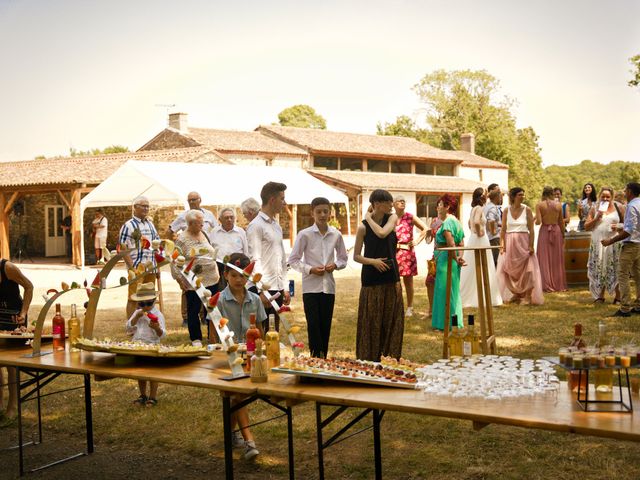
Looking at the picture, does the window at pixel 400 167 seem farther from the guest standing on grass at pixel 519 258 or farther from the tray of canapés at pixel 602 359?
the tray of canapés at pixel 602 359

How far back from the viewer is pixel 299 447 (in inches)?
184

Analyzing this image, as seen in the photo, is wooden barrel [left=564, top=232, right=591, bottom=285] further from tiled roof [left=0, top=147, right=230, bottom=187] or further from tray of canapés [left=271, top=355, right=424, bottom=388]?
tiled roof [left=0, top=147, right=230, bottom=187]

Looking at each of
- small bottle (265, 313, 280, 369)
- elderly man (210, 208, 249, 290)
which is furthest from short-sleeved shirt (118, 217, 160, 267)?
small bottle (265, 313, 280, 369)

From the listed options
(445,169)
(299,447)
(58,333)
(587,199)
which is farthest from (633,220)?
(445,169)

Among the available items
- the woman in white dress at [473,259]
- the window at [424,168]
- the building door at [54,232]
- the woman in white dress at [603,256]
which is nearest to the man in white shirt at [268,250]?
the woman in white dress at [473,259]

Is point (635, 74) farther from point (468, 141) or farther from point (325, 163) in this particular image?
point (468, 141)

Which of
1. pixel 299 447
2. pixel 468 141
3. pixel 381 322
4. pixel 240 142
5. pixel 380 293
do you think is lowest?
pixel 299 447

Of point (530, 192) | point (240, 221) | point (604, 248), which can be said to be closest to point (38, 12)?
point (240, 221)

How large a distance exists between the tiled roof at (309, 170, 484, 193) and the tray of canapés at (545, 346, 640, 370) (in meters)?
30.5

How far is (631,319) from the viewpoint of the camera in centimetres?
860

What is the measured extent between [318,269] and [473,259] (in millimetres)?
4624

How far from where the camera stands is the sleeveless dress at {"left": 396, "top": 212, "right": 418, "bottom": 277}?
8.71 meters

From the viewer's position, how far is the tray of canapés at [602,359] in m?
2.67

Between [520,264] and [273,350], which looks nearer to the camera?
[273,350]
